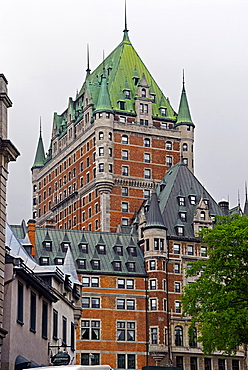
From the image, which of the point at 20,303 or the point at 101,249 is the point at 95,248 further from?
the point at 20,303

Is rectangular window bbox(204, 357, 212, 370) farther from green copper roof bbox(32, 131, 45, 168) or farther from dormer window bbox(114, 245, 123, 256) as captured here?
green copper roof bbox(32, 131, 45, 168)

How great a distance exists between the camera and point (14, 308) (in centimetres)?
4081

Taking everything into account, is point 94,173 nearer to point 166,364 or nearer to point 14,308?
point 166,364

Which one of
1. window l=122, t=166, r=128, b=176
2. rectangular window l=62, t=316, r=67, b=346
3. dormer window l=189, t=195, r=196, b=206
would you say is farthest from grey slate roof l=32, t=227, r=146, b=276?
rectangular window l=62, t=316, r=67, b=346

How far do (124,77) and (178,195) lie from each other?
93.9 ft

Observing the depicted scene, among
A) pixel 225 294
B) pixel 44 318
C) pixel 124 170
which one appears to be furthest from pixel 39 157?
pixel 44 318

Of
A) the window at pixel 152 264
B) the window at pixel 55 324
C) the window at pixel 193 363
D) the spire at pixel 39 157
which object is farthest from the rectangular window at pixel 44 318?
the spire at pixel 39 157

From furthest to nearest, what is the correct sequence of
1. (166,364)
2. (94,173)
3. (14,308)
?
1. (94,173)
2. (166,364)
3. (14,308)

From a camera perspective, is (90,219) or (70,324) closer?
(70,324)

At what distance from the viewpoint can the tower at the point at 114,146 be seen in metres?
125

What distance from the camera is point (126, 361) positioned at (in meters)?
103

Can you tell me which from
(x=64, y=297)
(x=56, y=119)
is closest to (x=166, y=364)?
(x=64, y=297)

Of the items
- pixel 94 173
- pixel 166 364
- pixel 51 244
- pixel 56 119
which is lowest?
pixel 166 364

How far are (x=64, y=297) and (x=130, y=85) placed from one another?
82.7 meters
